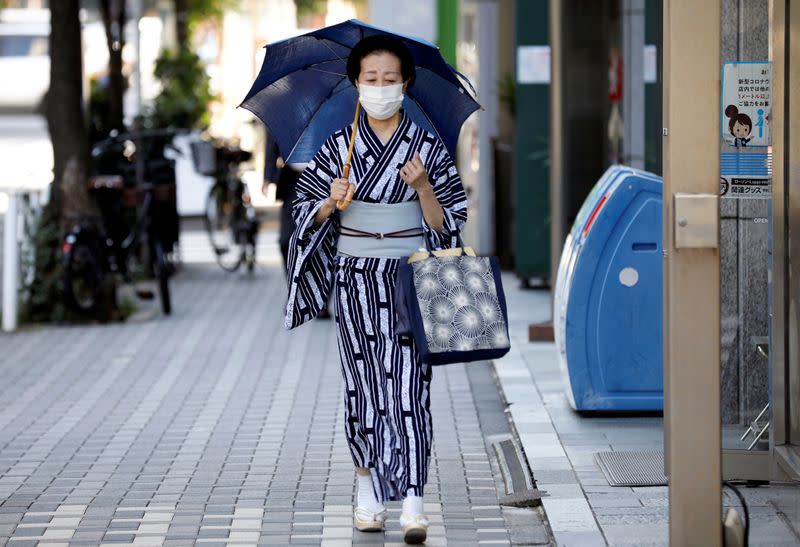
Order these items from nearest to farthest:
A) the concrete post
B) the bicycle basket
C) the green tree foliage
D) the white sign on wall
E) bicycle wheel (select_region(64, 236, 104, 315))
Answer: the concrete post
bicycle wheel (select_region(64, 236, 104, 315))
the white sign on wall
the bicycle basket
the green tree foliage

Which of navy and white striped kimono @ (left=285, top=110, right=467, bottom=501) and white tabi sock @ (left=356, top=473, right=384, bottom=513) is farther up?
navy and white striped kimono @ (left=285, top=110, right=467, bottom=501)

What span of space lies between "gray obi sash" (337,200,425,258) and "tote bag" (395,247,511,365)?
132 mm

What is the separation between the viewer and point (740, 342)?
6.10m

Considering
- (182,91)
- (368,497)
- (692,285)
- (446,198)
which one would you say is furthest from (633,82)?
(182,91)

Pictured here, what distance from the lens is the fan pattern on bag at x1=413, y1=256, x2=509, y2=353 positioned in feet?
18.2

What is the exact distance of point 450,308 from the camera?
556 cm

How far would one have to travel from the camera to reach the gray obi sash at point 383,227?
18.8ft

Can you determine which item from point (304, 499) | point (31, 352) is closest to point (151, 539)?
point (304, 499)

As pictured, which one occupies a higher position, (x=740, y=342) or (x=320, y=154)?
(x=320, y=154)

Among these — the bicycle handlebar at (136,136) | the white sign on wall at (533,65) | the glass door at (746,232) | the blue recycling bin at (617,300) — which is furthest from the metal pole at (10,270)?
the glass door at (746,232)

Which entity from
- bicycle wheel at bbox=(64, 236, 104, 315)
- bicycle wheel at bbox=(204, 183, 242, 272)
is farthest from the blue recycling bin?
bicycle wheel at bbox=(204, 183, 242, 272)

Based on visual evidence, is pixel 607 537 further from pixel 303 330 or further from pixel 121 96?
pixel 121 96

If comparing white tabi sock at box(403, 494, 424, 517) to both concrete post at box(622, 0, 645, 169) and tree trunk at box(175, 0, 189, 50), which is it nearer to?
concrete post at box(622, 0, 645, 169)

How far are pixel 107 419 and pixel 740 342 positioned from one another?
371 cm
